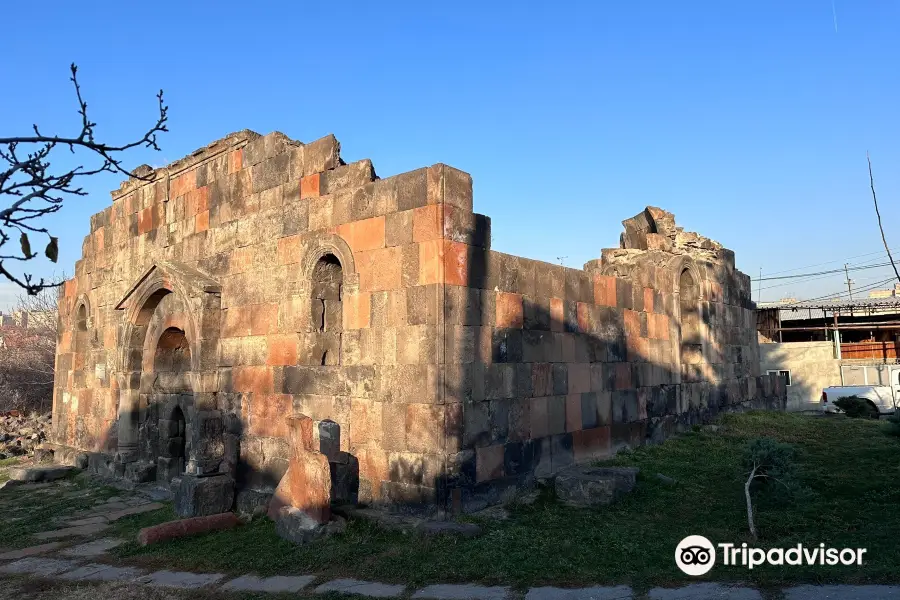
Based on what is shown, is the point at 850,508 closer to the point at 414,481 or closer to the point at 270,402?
the point at 414,481

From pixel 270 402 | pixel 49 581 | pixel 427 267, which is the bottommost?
pixel 49 581

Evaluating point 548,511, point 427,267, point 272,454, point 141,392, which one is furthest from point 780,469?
point 141,392

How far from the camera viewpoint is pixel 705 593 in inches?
169

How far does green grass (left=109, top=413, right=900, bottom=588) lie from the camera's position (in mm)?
4839

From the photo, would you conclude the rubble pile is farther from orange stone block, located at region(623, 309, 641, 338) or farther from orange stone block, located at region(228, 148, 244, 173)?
orange stone block, located at region(623, 309, 641, 338)

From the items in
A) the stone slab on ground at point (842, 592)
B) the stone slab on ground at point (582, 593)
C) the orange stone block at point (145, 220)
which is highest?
the orange stone block at point (145, 220)

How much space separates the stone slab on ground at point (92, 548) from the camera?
262 inches

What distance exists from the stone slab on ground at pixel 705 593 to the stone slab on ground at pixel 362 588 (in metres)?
1.88

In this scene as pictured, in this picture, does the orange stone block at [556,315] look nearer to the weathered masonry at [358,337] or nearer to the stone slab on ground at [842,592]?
the weathered masonry at [358,337]

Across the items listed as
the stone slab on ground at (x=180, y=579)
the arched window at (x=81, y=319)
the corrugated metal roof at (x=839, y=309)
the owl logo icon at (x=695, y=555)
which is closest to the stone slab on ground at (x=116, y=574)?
the stone slab on ground at (x=180, y=579)

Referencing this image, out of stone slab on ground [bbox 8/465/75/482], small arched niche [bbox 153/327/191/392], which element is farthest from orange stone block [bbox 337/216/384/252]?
stone slab on ground [bbox 8/465/75/482]

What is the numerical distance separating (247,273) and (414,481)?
4011mm

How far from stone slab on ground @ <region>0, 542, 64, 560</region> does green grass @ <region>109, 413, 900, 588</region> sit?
47.1 inches

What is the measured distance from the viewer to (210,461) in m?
8.13
